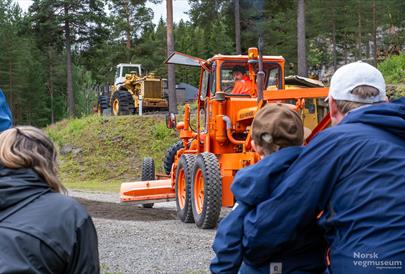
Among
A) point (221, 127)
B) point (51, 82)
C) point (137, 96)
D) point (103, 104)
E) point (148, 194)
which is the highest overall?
point (51, 82)

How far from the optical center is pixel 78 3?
4309 cm

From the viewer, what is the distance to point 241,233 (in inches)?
108

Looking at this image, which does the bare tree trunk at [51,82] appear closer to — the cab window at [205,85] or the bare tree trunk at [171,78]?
the bare tree trunk at [171,78]

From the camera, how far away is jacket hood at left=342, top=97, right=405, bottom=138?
101 inches

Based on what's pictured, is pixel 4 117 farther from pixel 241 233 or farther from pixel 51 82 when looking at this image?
pixel 51 82

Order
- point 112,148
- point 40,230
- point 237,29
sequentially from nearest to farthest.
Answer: point 40,230 < point 112,148 < point 237,29

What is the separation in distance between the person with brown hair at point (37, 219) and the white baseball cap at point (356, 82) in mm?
1207

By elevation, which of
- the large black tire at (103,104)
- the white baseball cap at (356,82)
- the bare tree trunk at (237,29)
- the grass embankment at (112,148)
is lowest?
the grass embankment at (112,148)

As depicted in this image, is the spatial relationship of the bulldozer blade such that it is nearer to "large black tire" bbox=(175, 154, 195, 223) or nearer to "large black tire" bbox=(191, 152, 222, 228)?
"large black tire" bbox=(175, 154, 195, 223)

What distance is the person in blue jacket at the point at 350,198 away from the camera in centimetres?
243

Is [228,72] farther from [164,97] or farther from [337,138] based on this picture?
[164,97]

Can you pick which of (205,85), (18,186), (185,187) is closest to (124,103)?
(205,85)

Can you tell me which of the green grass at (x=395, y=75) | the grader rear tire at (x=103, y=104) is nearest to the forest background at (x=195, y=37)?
the grader rear tire at (x=103, y=104)

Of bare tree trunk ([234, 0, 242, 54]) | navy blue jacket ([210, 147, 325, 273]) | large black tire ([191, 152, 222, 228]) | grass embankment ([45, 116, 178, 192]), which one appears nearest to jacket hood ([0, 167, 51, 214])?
navy blue jacket ([210, 147, 325, 273])
